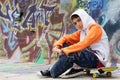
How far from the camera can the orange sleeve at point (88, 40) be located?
564cm

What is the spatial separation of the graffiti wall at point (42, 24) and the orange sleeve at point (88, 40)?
2.33 metres

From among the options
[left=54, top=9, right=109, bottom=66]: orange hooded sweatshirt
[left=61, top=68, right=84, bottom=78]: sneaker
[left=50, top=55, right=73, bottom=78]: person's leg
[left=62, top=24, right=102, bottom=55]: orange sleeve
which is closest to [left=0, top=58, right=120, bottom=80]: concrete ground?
[left=61, top=68, right=84, bottom=78]: sneaker

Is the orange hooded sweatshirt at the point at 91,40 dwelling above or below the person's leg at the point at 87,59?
above

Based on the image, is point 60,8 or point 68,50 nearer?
point 68,50

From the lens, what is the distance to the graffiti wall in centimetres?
809

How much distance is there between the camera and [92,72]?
20.7ft

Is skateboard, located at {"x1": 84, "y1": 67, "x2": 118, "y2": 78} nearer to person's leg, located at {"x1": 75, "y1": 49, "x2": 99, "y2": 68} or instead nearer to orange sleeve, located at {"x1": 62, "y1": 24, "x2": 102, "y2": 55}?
person's leg, located at {"x1": 75, "y1": 49, "x2": 99, "y2": 68}

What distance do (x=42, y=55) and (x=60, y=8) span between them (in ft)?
3.67

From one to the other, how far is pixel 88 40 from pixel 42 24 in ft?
10.5

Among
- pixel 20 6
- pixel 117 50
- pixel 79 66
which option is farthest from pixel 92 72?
pixel 20 6

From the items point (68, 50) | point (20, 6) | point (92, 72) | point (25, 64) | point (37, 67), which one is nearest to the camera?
point (68, 50)

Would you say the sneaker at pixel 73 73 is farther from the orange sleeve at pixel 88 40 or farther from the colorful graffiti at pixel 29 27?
the colorful graffiti at pixel 29 27

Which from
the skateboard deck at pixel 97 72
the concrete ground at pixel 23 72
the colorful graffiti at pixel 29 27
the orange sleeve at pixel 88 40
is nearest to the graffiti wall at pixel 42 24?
the colorful graffiti at pixel 29 27

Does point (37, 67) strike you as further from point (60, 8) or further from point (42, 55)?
point (60, 8)
